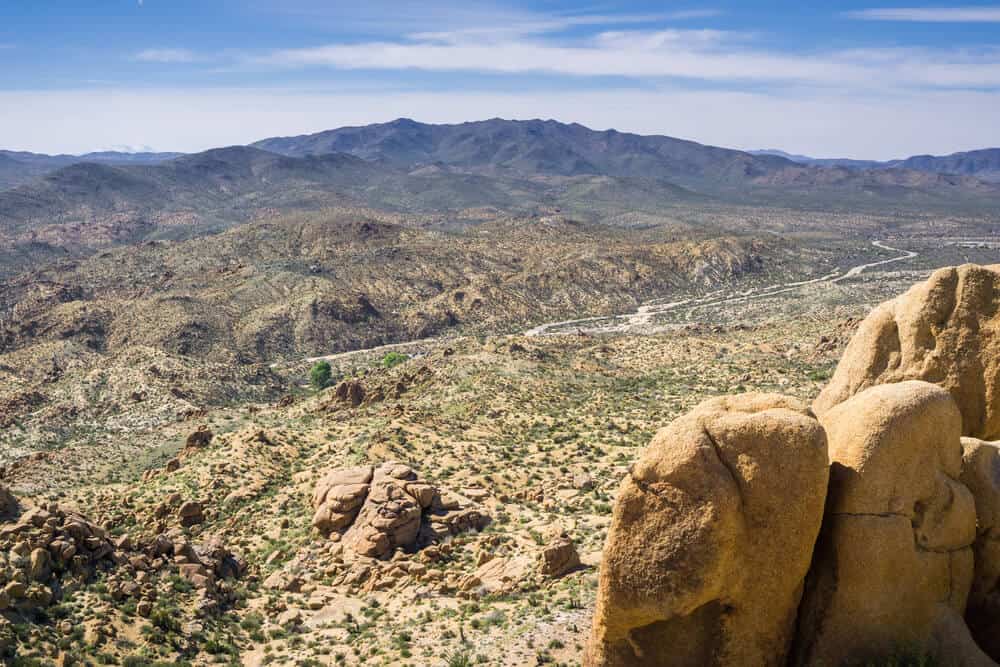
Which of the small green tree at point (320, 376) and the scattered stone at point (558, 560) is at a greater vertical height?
the scattered stone at point (558, 560)

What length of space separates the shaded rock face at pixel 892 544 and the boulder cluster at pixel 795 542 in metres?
0.02

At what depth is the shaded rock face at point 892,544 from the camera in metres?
13.2

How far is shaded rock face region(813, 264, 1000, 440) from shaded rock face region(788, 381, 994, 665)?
4283mm

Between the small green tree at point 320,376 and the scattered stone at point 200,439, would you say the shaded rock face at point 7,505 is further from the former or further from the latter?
the small green tree at point 320,376

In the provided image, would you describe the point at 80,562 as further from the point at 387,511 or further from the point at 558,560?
the point at 558,560

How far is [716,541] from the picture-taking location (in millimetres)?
12922

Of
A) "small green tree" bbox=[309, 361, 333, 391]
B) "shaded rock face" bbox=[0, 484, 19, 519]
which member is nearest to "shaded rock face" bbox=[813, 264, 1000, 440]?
"shaded rock face" bbox=[0, 484, 19, 519]

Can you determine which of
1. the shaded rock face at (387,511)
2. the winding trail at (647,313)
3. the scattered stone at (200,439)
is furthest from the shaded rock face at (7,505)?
the winding trail at (647,313)

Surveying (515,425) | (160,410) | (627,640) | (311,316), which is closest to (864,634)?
(627,640)

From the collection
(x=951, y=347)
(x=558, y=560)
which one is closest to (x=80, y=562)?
(x=558, y=560)

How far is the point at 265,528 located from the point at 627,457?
56.2ft

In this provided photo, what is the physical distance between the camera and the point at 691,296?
133 meters

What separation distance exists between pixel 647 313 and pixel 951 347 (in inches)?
4073

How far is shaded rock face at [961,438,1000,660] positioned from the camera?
1426 cm
